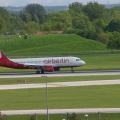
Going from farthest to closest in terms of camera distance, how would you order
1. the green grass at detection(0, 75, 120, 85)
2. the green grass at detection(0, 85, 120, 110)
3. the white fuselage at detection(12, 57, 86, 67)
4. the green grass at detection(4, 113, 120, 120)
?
the white fuselage at detection(12, 57, 86, 67) → the green grass at detection(0, 75, 120, 85) → the green grass at detection(0, 85, 120, 110) → the green grass at detection(4, 113, 120, 120)

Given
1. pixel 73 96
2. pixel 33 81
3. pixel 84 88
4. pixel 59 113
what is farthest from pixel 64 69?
pixel 59 113

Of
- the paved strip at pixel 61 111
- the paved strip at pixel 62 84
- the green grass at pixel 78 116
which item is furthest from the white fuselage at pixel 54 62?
the green grass at pixel 78 116

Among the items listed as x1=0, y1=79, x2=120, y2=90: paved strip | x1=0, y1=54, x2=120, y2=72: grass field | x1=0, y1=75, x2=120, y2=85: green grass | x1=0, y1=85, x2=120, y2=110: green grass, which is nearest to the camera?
x1=0, y1=85, x2=120, y2=110: green grass

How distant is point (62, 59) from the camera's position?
123250 millimetres

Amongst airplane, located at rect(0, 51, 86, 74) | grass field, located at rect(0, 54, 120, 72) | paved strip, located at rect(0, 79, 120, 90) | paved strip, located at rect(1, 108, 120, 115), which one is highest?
paved strip, located at rect(1, 108, 120, 115)

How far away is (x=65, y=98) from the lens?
77.4 meters

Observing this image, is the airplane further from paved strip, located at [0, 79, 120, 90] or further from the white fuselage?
paved strip, located at [0, 79, 120, 90]

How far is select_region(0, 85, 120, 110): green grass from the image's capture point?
232 ft

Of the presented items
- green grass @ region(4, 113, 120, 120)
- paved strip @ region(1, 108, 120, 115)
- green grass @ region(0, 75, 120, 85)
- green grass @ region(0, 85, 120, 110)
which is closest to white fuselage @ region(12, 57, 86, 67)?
green grass @ region(0, 75, 120, 85)

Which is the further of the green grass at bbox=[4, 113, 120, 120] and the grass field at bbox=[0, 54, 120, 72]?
the grass field at bbox=[0, 54, 120, 72]

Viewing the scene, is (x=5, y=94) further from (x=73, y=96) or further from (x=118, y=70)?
(x=118, y=70)

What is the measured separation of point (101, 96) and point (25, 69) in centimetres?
4791

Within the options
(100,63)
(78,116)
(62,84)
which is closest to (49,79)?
(62,84)

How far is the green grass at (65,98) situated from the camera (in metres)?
70.8
